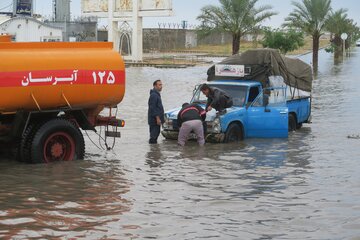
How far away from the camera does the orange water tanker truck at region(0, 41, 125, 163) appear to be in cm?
1295

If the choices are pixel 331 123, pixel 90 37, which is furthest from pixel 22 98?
pixel 90 37

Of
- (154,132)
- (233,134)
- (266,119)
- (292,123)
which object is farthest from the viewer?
(292,123)

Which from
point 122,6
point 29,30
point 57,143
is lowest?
point 57,143

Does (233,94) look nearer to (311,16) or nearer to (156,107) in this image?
(156,107)

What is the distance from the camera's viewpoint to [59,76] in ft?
44.2

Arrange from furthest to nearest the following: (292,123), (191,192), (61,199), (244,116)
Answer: (292,123) → (244,116) → (191,192) → (61,199)

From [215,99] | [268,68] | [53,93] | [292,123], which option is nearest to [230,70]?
[268,68]

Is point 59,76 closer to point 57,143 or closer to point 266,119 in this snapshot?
point 57,143

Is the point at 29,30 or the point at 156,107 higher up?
the point at 29,30

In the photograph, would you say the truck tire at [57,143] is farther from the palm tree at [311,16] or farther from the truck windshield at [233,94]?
the palm tree at [311,16]

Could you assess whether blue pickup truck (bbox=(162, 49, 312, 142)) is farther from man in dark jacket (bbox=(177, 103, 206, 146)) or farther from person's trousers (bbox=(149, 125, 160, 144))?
man in dark jacket (bbox=(177, 103, 206, 146))

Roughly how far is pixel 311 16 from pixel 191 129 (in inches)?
1939

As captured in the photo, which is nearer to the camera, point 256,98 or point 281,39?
point 256,98

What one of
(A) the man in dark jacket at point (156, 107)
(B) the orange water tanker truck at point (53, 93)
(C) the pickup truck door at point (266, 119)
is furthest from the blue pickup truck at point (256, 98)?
(B) the orange water tanker truck at point (53, 93)
